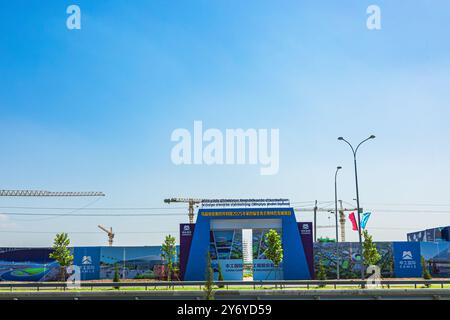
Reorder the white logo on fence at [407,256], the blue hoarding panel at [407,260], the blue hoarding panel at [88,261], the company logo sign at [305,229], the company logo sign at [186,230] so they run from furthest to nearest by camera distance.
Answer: the blue hoarding panel at [88,261], the white logo on fence at [407,256], the blue hoarding panel at [407,260], the company logo sign at [186,230], the company logo sign at [305,229]

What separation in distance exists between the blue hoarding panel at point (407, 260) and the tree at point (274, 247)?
55.0 ft

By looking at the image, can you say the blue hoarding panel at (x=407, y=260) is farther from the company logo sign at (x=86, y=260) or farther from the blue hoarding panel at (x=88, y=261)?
the company logo sign at (x=86, y=260)

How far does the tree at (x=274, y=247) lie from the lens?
5216cm

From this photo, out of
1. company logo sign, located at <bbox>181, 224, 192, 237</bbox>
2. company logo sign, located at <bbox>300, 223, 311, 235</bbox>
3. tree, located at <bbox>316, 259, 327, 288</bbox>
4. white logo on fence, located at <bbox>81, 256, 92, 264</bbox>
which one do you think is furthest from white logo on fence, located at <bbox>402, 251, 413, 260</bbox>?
white logo on fence, located at <bbox>81, 256, 92, 264</bbox>

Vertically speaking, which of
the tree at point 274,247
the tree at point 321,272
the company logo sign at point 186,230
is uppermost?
the company logo sign at point 186,230

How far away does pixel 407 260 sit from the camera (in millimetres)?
56875

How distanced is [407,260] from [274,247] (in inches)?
758

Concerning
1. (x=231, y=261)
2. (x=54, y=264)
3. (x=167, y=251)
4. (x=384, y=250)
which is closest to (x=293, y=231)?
(x=231, y=261)

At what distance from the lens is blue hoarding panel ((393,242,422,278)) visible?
56.4 metres

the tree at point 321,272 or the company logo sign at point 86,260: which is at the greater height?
the company logo sign at point 86,260

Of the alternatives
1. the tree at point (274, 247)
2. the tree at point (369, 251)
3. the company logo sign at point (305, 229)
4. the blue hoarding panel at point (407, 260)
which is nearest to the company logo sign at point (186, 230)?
the tree at point (274, 247)
